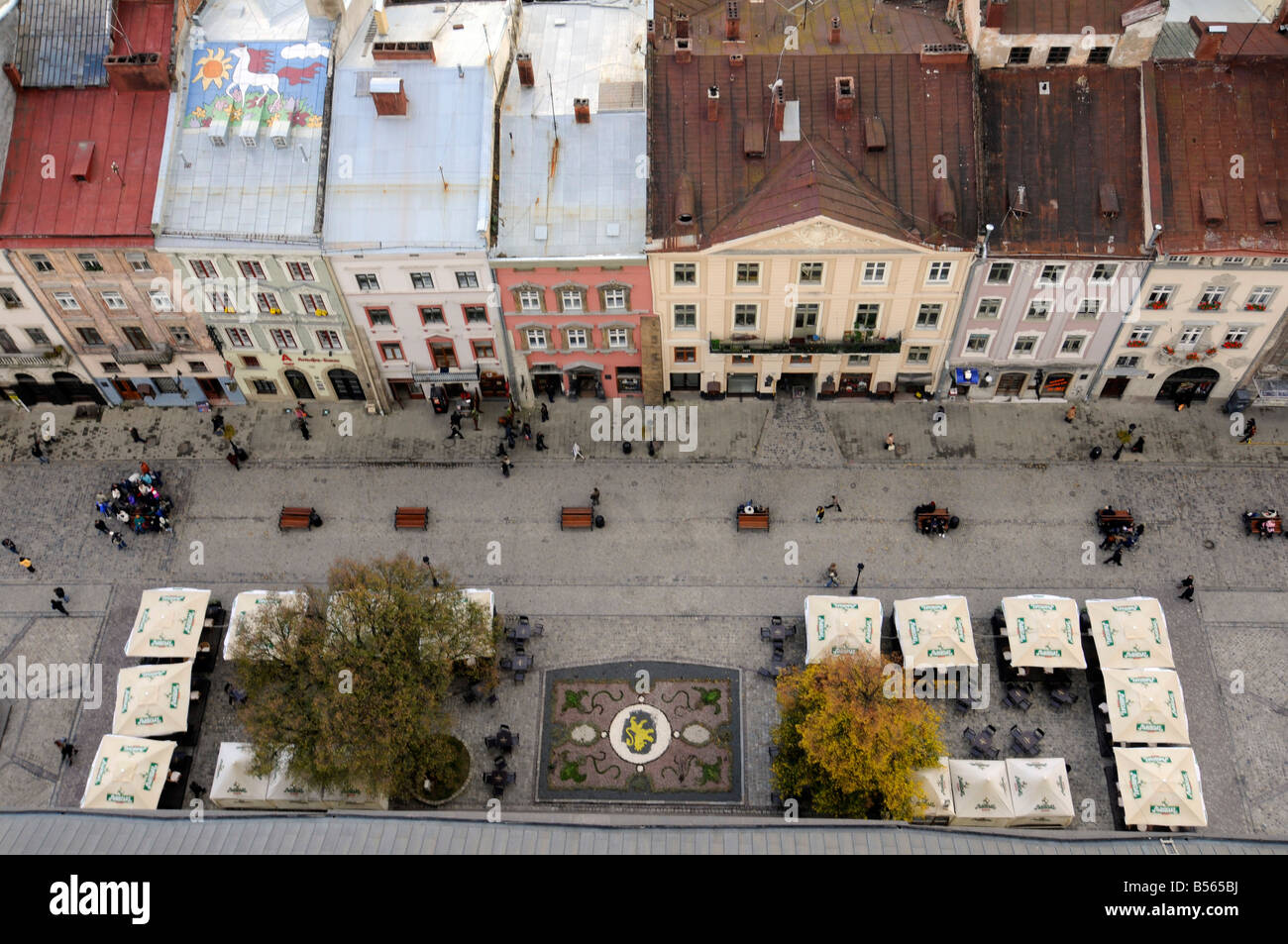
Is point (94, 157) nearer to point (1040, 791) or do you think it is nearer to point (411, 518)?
point (411, 518)

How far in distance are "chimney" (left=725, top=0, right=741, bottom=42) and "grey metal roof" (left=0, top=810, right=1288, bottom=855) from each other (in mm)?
43969

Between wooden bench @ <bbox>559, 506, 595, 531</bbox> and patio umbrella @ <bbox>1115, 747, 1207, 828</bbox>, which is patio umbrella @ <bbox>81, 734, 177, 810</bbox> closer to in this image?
wooden bench @ <bbox>559, 506, 595, 531</bbox>

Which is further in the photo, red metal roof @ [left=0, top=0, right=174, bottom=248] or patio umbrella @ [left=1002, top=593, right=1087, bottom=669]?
red metal roof @ [left=0, top=0, right=174, bottom=248]

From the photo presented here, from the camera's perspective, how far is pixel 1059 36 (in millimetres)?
58500

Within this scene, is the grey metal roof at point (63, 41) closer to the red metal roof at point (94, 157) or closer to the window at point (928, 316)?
the red metal roof at point (94, 157)

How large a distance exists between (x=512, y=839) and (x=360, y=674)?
10.6 metres

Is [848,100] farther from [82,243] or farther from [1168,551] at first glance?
[82,243]

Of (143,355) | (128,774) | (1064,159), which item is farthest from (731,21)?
(128,774)

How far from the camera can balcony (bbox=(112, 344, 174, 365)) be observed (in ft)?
215

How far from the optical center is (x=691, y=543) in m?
63.3

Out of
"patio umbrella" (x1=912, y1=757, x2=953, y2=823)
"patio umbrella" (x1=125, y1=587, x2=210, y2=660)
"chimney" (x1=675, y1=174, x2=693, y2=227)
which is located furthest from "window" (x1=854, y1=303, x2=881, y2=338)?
"patio umbrella" (x1=125, y1=587, x2=210, y2=660)

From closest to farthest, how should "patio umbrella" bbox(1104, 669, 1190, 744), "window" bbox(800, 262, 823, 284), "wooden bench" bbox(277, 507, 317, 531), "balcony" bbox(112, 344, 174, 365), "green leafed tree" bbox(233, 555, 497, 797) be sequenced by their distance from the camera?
"green leafed tree" bbox(233, 555, 497, 797), "patio umbrella" bbox(1104, 669, 1190, 744), "window" bbox(800, 262, 823, 284), "wooden bench" bbox(277, 507, 317, 531), "balcony" bbox(112, 344, 174, 365)

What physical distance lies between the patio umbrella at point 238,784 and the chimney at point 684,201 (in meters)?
34.9
